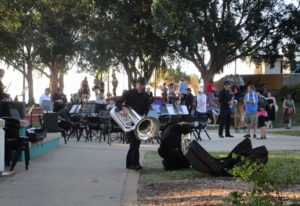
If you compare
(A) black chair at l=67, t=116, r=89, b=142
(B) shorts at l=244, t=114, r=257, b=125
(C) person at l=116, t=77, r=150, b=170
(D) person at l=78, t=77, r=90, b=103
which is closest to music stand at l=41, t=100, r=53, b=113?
(A) black chair at l=67, t=116, r=89, b=142

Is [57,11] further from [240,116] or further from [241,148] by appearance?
[241,148]

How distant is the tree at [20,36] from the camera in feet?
76.5

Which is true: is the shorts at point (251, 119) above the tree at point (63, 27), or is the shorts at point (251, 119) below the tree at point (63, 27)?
below

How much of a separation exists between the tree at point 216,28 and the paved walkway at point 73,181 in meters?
18.2

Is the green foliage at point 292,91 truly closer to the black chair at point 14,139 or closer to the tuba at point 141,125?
the tuba at point 141,125

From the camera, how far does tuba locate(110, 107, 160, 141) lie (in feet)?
35.9

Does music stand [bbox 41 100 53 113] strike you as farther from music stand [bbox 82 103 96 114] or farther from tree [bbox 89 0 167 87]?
tree [bbox 89 0 167 87]

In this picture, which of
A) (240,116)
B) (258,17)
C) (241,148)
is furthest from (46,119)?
(258,17)

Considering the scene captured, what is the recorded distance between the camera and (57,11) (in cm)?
4000

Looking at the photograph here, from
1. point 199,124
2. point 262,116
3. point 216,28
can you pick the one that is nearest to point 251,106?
point 262,116

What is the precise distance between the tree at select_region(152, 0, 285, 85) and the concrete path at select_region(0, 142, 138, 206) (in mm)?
19193

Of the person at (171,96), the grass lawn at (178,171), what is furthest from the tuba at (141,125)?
the person at (171,96)

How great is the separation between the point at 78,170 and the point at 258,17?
26101 millimetres

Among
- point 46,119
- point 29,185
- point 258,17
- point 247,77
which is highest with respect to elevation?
point 258,17
